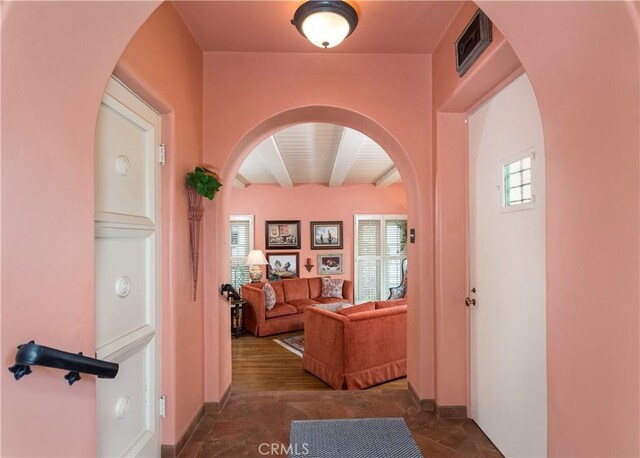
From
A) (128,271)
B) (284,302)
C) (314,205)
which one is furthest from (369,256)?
(128,271)

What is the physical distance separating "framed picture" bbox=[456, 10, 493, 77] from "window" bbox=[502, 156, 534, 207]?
62 cm

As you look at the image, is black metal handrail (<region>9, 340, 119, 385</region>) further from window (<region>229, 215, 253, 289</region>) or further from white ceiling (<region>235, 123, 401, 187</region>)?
window (<region>229, 215, 253, 289</region>)

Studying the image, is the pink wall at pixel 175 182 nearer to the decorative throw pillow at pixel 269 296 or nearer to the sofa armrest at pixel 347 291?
the decorative throw pillow at pixel 269 296

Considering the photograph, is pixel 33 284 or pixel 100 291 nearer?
pixel 33 284

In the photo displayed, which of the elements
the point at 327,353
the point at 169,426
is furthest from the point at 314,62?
the point at 327,353

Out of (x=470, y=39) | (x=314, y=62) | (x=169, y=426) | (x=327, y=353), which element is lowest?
(x=327, y=353)

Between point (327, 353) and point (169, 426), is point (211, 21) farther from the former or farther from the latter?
point (327, 353)

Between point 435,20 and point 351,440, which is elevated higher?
point 435,20

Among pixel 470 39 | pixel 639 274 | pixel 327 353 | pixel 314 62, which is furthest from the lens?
pixel 327 353

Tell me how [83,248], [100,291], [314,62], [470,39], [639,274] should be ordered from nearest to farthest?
[639,274]
[83,248]
[100,291]
[470,39]
[314,62]

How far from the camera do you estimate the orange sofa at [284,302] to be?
5680 mm

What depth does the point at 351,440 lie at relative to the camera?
1.99 metres

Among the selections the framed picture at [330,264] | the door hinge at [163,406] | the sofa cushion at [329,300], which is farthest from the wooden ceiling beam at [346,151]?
the door hinge at [163,406]

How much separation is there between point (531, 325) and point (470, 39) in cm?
158
